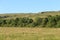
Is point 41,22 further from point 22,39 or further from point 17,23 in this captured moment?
point 22,39

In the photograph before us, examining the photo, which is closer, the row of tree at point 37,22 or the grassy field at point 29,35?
the grassy field at point 29,35

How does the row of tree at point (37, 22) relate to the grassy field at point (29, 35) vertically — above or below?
below

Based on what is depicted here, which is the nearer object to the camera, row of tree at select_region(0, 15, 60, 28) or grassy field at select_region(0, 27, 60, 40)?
grassy field at select_region(0, 27, 60, 40)

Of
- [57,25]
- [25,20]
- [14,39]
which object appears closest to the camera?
[14,39]

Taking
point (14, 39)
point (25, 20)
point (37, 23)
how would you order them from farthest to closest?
point (25, 20)
point (37, 23)
point (14, 39)

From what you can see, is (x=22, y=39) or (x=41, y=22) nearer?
(x=22, y=39)

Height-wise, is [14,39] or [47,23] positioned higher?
[14,39]

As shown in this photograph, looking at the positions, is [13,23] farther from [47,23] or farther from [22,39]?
[22,39]

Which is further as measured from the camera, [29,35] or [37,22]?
[37,22]

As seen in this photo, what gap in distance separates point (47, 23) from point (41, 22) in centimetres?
168

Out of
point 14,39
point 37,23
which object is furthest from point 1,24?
point 14,39

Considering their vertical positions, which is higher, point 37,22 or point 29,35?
point 29,35

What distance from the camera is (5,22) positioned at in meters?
52.7

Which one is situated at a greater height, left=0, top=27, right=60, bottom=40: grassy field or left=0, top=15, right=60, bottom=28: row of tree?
left=0, top=27, right=60, bottom=40: grassy field
